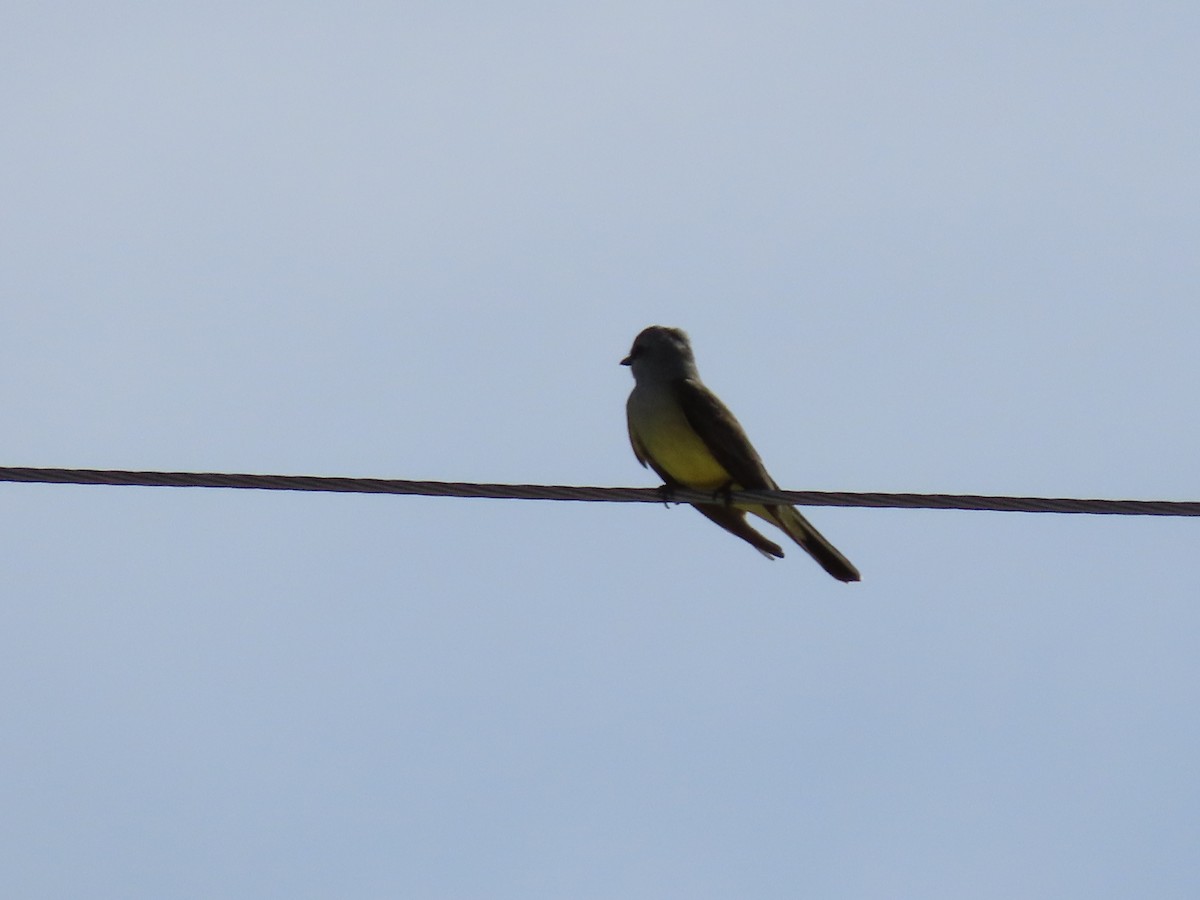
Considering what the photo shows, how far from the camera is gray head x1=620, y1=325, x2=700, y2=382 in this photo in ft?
28.2

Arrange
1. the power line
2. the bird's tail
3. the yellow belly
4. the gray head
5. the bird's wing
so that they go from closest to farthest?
the power line
the bird's tail
the bird's wing
the yellow belly
the gray head

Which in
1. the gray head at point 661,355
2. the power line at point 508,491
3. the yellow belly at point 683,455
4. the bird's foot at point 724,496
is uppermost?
the gray head at point 661,355

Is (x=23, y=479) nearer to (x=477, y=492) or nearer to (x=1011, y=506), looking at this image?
(x=477, y=492)

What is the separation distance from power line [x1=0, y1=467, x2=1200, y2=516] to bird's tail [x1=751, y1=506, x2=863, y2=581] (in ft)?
6.72

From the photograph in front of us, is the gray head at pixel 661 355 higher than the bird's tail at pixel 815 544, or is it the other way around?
the gray head at pixel 661 355

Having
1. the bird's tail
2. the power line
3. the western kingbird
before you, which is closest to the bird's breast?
the western kingbird

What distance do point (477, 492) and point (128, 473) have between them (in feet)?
3.44

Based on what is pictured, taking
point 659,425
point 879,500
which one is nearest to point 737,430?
point 659,425

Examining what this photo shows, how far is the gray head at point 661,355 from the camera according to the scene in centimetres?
859

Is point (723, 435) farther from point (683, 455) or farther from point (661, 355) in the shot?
point (661, 355)

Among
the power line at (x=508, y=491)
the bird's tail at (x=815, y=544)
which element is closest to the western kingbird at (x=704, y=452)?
the bird's tail at (x=815, y=544)

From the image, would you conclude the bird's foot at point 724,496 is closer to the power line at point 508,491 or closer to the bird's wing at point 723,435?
the bird's wing at point 723,435

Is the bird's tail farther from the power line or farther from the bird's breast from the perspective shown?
the power line

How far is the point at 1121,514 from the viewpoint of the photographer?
17.5 feet
